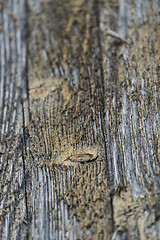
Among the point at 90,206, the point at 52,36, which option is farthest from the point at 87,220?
the point at 52,36

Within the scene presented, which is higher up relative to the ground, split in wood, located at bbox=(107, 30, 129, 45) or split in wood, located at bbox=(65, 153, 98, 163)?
split in wood, located at bbox=(107, 30, 129, 45)

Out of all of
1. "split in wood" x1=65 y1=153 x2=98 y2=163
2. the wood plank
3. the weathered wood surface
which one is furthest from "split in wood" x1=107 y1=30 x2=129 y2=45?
"split in wood" x1=65 y1=153 x2=98 y2=163

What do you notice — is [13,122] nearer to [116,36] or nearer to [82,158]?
[82,158]

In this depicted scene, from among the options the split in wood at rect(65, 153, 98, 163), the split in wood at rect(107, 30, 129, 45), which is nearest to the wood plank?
the split in wood at rect(65, 153, 98, 163)

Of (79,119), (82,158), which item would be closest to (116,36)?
(79,119)

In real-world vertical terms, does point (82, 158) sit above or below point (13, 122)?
below

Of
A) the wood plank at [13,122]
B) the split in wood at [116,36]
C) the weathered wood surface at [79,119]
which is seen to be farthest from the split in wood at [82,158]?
the split in wood at [116,36]

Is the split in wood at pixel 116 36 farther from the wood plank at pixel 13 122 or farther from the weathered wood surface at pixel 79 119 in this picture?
the wood plank at pixel 13 122

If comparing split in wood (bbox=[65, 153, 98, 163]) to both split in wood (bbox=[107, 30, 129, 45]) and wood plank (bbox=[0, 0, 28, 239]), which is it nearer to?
wood plank (bbox=[0, 0, 28, 239])

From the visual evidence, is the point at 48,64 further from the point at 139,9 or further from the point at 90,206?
the point at 90,206

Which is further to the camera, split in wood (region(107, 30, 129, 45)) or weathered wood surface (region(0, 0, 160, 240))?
split in wood (region(107, 30, 129, 45))
